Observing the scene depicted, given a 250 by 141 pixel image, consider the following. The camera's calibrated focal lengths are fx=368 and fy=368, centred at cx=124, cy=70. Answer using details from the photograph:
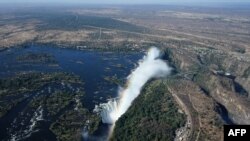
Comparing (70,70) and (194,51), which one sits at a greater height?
(70,70)

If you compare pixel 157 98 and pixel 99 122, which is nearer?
pixel 99 122

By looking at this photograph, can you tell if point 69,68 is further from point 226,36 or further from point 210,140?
point 226,36

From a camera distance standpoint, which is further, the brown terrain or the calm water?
the brown terrain

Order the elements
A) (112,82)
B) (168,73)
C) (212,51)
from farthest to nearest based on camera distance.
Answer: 1. (212,51)
2. (168,73)
3. (112,82)

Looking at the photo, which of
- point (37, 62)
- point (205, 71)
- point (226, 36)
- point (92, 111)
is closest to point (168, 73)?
point (205, 71)

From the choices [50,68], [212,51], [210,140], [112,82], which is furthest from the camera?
[212,51]

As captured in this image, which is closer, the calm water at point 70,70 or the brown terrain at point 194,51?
the calm water at point 70,70
